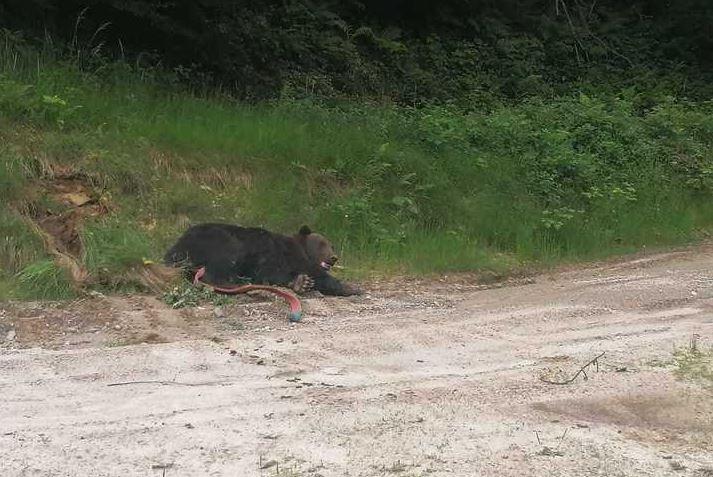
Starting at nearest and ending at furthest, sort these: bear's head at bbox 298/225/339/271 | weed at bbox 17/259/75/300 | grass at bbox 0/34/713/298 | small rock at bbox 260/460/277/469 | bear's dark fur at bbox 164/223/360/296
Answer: small rock at bbox 260/460/277/469 < weed at bbox 17/259/75/300 < bear's dark fur at bbox 164/223/360/296 < bear's head at bbox 298/225/339/271 < grass at bbox 0/34/713/298

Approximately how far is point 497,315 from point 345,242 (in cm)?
308

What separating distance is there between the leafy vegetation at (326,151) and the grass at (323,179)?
0.03m

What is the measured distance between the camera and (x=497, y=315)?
331 inches

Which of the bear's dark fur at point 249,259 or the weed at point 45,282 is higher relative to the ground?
the bear's dark fur at point 249,259

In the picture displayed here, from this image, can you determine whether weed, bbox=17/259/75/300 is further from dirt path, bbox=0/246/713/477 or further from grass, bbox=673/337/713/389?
grass, bbox=673/337/713/389

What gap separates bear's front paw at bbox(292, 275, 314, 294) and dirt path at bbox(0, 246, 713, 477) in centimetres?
35

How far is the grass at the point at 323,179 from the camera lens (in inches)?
408

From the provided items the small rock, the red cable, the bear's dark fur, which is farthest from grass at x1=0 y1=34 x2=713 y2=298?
the small rock

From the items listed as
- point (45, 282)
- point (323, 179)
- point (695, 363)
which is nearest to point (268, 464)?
point (695, 363)

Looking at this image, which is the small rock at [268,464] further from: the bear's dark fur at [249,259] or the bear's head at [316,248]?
the bear's head at [316,248]

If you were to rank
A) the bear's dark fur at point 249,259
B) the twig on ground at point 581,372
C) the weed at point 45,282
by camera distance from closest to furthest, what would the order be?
the twig on ground at point 581,372, the weed at point 45,282, the bear's dark fur at point 249,259

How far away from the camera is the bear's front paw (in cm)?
898

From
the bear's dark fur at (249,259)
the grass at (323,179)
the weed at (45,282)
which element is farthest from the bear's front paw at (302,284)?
the weed at (45,282)

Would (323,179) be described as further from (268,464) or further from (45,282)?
(268,464)
